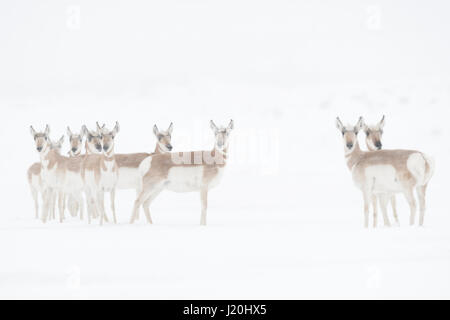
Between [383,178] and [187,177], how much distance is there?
162 inches

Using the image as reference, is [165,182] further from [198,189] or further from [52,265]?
[52,265]

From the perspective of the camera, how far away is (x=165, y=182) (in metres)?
13.1

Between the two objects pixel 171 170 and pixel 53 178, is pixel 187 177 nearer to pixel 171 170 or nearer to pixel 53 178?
pixel 171 170

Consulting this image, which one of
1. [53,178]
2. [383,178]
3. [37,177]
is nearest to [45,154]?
[53,178]

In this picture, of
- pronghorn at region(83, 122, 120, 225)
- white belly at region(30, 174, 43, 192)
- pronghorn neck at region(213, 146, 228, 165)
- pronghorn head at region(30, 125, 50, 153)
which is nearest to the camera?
pronghorn neck at region(213, 146, 228, 165)

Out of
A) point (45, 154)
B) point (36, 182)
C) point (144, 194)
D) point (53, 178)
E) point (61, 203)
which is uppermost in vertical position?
point (45, 154)

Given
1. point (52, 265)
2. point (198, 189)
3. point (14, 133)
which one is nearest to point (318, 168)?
point (198, 189)

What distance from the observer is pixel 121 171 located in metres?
14.4

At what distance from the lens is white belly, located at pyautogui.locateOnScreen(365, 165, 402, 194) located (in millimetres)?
12008

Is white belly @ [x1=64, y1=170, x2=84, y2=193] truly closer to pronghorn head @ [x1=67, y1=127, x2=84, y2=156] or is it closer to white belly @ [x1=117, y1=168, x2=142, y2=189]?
white belly @ [x1=117, y1=168, x2=142, y2=189]

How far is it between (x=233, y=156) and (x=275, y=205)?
11651mm

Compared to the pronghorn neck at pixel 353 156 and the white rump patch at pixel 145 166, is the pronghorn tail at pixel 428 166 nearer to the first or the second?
the pronghorn neck at pixel 353 156

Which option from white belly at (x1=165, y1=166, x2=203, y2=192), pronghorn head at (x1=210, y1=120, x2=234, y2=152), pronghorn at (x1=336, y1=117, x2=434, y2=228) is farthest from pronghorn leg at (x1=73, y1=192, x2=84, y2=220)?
pronghorn at (x1=336, y1=117, x2=434, y2=228)

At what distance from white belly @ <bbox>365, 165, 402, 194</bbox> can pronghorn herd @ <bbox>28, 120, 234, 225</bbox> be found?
10.2 feet
